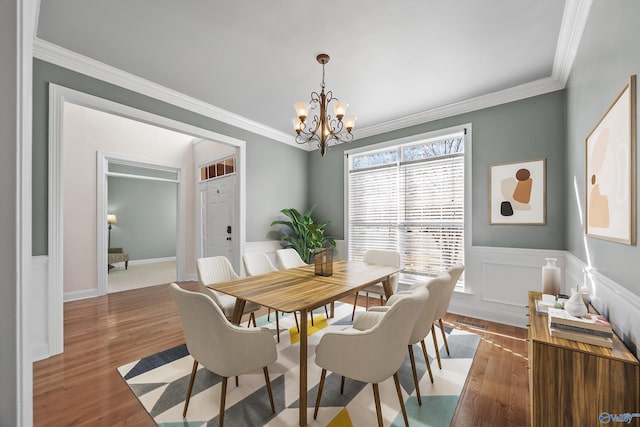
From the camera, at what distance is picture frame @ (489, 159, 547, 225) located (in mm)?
2951

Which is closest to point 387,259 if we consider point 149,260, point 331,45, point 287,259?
point 287,259

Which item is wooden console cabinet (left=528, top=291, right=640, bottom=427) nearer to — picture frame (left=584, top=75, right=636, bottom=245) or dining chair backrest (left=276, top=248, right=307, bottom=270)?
picture frame (left=584, top=75, right=636, bottom=245)

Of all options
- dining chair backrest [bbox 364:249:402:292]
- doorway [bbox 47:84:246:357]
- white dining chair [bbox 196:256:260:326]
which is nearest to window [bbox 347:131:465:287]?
dining chair backrest [bbox 364:249:402:292]

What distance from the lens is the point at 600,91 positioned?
1658 mm

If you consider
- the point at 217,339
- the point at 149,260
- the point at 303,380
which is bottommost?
the point at 149,260

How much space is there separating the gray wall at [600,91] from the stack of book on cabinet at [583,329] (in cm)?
22

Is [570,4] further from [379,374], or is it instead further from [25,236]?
[25,236]

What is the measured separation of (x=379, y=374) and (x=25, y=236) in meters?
1.55

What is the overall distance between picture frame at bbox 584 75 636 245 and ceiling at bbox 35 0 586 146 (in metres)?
1.09

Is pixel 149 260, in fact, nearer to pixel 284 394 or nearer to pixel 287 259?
pixel 287 259

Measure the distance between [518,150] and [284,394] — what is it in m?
3.49

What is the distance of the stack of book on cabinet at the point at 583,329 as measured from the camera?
1.23m
